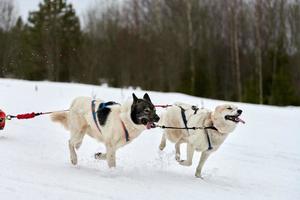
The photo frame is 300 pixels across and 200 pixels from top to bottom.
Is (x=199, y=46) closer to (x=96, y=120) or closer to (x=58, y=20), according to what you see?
(x=58, y=20)

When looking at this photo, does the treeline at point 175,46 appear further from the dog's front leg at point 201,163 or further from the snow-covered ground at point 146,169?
the dog's front leg at point 201,163

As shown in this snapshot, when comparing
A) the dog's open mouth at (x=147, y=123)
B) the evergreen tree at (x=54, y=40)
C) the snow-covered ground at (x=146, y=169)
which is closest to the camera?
the snow-covered ground at (x=146, y=169)

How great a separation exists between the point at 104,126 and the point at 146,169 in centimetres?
101

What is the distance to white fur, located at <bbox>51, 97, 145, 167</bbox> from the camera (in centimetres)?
566

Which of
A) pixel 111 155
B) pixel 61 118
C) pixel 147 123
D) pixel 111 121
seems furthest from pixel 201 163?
pixel 61 118

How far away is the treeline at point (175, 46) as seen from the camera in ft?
93.7

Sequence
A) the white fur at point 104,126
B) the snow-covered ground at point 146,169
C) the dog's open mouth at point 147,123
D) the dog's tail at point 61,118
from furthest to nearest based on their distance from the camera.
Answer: the dog's tail at point 61,118, the white fur at point 104,126, the dog's open mouth at point 147,123, the snow-covered ground at point 146,169

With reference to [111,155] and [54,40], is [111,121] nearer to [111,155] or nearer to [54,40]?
[111,155]

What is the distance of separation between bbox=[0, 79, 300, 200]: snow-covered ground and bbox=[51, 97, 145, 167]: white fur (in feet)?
1.00

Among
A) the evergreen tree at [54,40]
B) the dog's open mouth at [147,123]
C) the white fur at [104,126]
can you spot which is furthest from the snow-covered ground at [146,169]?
the evergreen tree at [54,40]

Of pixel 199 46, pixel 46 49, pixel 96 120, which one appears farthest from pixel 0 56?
pixel 96 120

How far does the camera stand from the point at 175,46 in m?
33.1

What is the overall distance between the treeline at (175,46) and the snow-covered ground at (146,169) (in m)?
16.0

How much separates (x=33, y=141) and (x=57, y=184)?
153 inches
